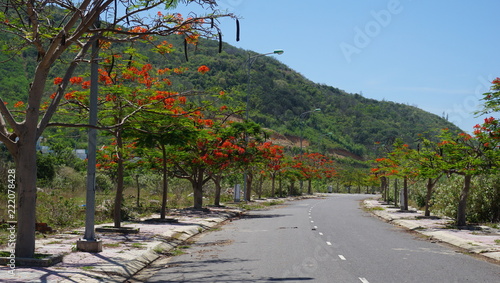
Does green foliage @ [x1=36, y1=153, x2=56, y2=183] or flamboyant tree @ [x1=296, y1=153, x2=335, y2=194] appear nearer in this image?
green foliage @ [x1=36, y1=153, x2=56, y2=183]

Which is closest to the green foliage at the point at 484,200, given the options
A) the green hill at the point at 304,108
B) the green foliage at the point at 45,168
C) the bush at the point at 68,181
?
the bush at the point at 68,181

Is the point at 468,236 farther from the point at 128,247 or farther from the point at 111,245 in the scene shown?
the point at 111,245

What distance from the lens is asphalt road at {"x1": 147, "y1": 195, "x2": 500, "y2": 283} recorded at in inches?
→ 427

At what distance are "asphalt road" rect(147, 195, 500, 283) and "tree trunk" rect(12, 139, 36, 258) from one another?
256cm

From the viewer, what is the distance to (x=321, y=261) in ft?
42.5

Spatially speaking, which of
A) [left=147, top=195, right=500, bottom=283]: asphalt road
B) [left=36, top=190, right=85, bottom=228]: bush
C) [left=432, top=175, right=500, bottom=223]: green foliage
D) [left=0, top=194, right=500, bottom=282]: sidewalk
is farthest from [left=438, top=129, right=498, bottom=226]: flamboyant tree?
[left=36, top=190, right=85, bottom=228]: bush

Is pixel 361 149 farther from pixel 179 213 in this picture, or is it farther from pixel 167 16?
pixel 167 16

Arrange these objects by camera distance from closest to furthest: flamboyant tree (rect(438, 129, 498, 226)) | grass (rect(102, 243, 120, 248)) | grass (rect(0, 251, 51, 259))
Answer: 1. grass (rect(0, 251, 51, 259))
2. grass (rect(102, 243, 120, 248))
3. flamboyant tree (rect(438, 129, 498, 226))

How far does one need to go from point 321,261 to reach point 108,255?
4.94 metres

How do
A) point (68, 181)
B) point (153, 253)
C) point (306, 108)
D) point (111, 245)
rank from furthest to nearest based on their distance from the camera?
point (306, 108), point (68, 181), point (111, 245), point (153, 253)

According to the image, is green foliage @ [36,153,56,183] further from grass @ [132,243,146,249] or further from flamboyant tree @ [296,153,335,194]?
flamboyant tree @ [296,153,335,194]

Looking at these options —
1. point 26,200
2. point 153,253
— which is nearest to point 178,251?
point 153,253

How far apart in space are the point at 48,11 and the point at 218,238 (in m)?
9.76

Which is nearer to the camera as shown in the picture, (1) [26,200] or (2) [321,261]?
(1) [26,200]
